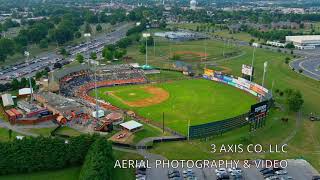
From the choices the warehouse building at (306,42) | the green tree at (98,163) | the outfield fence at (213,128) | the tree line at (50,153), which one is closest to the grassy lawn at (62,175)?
the tree line at (50,153)

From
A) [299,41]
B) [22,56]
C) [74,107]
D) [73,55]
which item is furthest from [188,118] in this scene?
[299,41]

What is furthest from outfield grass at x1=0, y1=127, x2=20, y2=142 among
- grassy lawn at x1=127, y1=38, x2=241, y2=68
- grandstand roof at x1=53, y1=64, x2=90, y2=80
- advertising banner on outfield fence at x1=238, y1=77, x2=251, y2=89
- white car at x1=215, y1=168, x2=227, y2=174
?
grassy lawn at x1=127, y1=38, x2=241, y2=68

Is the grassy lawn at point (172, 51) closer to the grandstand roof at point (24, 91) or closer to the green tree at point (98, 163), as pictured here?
the grandstand roof at point (24, 91)

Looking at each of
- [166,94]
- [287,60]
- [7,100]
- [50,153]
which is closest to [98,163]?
[50,153]

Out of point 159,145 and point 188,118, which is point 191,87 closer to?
point 188,118

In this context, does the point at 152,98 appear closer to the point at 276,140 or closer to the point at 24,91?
the point at 24,91
